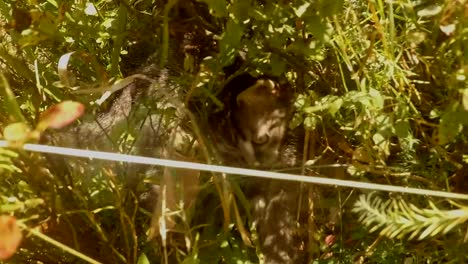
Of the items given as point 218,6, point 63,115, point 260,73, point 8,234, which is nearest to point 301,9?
point 218,6

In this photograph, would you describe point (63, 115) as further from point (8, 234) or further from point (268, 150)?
point (268, 150)

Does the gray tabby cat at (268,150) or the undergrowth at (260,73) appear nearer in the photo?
the undergrowth at (260,73)

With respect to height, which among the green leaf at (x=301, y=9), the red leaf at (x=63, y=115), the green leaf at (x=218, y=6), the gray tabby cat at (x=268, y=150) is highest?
the green leaf at (x=301, y=9)

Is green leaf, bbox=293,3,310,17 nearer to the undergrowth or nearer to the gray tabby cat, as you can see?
the undergrowth

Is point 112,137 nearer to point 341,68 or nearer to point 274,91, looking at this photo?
point 274,91

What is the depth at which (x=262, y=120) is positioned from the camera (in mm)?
1215

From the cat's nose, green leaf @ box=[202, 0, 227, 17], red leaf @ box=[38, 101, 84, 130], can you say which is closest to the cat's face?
the cat's nose

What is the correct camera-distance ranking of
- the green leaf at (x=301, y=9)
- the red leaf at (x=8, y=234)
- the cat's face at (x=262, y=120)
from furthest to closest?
the cat's face at (x=262, y=120) → the green leaf at (x=301, y=9) → the red leaf at (x=8, y=234)

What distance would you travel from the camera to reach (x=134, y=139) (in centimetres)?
115

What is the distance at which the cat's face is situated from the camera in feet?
3.94

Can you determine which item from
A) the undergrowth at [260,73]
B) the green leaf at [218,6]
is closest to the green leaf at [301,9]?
the undergrowth at [260,73]

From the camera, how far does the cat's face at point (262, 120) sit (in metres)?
1.20

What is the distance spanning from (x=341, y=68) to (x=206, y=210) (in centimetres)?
35

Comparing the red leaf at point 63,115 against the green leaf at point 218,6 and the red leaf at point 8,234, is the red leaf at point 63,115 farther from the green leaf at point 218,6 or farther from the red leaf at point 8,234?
the green leaf at point 218,6
